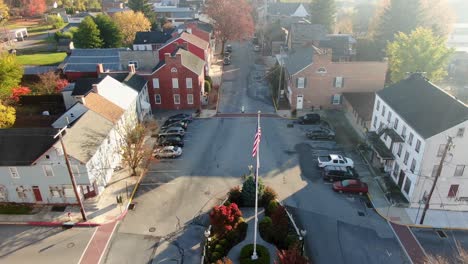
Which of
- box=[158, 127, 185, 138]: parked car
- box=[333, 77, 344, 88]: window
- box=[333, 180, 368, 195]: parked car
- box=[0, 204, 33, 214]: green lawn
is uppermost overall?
box=[333, 77, 344, 88]: window

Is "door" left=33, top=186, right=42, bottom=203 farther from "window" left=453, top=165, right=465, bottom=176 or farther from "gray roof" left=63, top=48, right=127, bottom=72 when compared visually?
"window" left=453, top=165, right=465, bottom=176

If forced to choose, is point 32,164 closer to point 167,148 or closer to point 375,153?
point 167,148

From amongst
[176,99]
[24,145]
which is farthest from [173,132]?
[24,145]

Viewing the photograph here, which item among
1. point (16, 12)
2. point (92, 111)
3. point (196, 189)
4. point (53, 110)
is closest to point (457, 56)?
point (196, 189)

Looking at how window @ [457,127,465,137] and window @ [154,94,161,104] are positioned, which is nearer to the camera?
window @ [457,127,465,137]

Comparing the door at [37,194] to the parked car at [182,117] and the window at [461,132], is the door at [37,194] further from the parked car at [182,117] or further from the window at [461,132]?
the window at [461,132]

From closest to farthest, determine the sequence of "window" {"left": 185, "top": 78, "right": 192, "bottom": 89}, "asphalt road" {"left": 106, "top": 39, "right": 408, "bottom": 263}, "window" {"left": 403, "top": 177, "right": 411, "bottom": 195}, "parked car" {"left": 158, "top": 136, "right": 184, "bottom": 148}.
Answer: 1. "asphalt road" {"left": 106, "top": 39, "right": 408, "bottom": 263}
2. "window" {"left": 403, "top": 177, "right": 411, "bottom": 195}
3. "parked car" {"left": 158, "top": 136, "right": 184, "bottom": 148}
4. "window" {"left": 185, "top": 78, "right": 192, "bottom": 89}

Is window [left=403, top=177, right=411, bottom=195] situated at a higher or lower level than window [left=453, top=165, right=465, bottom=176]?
lower

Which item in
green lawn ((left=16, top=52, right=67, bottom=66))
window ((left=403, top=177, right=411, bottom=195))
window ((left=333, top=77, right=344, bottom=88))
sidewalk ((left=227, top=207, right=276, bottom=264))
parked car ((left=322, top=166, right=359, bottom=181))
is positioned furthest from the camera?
green lawn ((left=16, top=52, right=67, bottom=66))

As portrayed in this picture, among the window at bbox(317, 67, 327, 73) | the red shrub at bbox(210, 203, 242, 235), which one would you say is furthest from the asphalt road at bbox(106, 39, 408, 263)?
the window at bbox(317, 67, 327, 73)

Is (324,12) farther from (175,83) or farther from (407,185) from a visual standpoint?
(407,185)
